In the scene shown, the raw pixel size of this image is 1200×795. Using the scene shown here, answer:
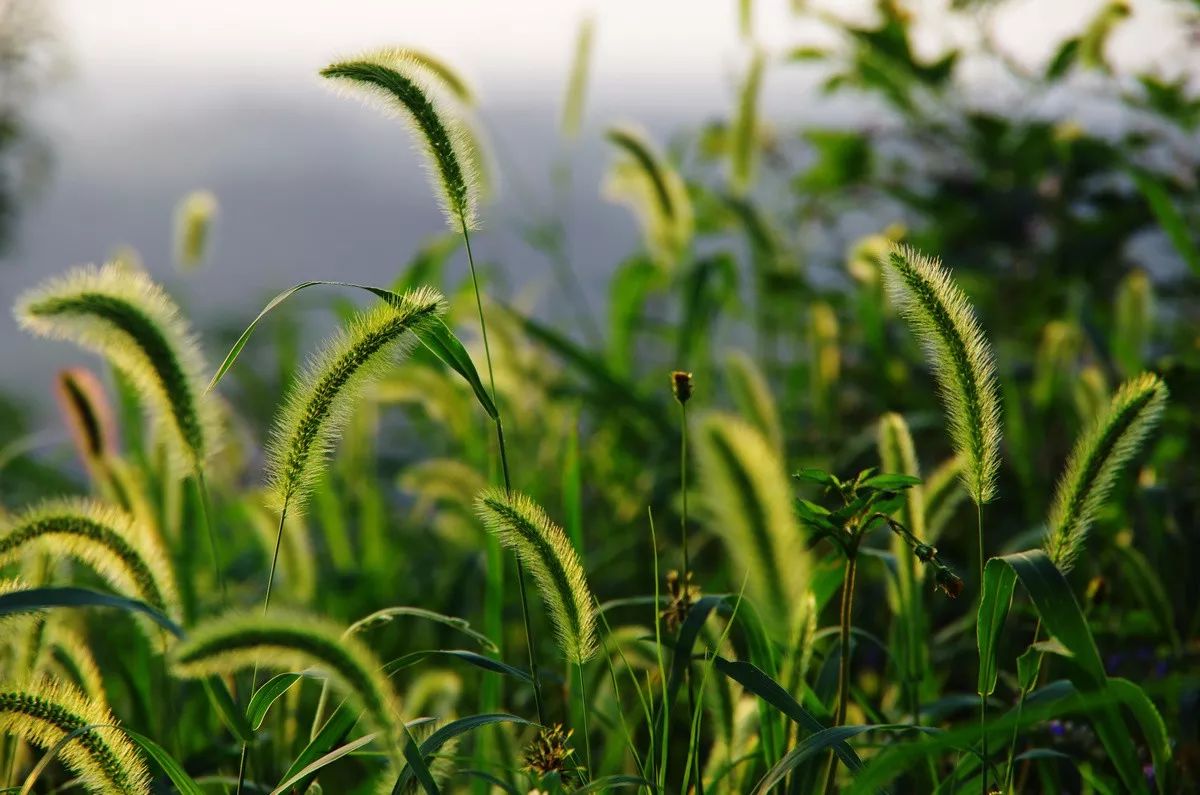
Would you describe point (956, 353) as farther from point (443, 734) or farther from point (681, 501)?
point (681, 501)

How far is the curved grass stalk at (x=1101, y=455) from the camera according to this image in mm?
1129

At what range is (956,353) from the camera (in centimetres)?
110

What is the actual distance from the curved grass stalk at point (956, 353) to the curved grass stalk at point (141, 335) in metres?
0.77

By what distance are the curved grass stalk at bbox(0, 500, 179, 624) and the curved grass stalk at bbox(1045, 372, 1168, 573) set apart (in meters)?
0.93

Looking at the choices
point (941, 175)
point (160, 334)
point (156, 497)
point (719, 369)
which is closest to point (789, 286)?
point (719, 369)

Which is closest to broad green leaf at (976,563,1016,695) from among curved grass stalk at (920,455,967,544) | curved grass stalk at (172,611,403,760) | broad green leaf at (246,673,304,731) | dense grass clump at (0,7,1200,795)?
dense grass clump at (0,7,1200,795)

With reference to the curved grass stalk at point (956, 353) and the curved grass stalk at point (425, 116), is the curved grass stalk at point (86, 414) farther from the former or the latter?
the curved grass stalk at point (956, 353)

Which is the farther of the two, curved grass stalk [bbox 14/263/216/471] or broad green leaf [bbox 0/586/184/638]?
curved grass stalk [bbox 14/263/216/471]

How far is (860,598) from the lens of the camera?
2.42 metres

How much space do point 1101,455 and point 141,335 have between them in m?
1.01

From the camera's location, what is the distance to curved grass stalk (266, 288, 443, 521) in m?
1.09

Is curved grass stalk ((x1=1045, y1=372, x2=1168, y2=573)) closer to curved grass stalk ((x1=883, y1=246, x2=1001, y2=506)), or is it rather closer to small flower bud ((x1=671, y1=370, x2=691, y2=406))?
curved grass stalk ((x1=883, y1=246, x2=1001, y2=506))

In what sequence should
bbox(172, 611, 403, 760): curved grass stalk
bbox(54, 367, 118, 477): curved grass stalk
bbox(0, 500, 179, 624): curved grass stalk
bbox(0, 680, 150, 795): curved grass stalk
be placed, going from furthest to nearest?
bbox(54, 367, 118, 477): curved grass stalk
bbox(0, 500, 179, 624): curved grass stalk
bbox(0, 680, 150, 795): curved grass stalk
bbox(172, 611, 403, 760): curved grass stalk

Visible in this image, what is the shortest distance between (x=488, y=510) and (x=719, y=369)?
9.26ft
